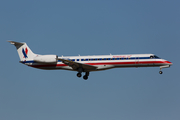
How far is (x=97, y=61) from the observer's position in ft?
132

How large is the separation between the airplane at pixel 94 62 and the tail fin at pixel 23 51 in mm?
883

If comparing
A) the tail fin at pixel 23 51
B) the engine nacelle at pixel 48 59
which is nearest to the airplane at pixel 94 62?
the engine nacelle at pixel 48 59

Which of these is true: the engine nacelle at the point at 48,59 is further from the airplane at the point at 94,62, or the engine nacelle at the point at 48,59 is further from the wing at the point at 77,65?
the wing at the point at 77,65

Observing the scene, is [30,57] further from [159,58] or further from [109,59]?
[159,58]

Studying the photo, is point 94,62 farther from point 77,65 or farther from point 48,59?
point 48,59

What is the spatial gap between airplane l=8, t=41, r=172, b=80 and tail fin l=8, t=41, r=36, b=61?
0.88 metres

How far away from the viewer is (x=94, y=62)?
40.4 m

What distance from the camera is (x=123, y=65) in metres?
39.7

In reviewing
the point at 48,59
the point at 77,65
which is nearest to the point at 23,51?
the point at 48,59

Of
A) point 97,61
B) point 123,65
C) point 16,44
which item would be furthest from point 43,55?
point 123,65

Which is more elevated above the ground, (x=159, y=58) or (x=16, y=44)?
(x=16, y=44)

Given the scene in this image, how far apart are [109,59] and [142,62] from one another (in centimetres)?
489

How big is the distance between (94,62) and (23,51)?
475 inches

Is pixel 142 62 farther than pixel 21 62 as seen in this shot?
No
